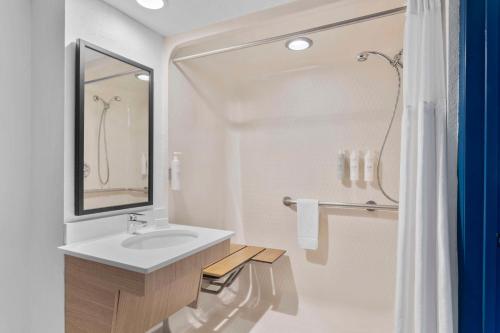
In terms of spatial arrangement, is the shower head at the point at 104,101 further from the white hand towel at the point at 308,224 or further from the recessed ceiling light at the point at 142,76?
the white hand towel at the point at 308,224

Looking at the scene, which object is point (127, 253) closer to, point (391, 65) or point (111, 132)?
point (111, 132)

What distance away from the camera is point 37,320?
59.2 inches

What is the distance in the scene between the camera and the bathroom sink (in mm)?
1620

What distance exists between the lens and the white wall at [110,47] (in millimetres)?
1396

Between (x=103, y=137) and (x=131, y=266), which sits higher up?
(x=103, y=137)

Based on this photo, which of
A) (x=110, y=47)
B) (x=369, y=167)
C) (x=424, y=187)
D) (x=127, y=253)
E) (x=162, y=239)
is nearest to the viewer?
(x=424, y=187)

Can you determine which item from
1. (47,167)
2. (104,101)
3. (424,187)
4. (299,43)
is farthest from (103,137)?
(424,187)

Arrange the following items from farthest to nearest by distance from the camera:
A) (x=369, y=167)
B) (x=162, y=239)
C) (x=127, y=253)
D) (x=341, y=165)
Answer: (x=341, y=165) → (x=369, y=167) → (x=162, y=239) → (x=127, y=253)

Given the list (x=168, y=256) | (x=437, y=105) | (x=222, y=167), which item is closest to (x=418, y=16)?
(x=437, y=105)

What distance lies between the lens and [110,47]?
5.23 ft

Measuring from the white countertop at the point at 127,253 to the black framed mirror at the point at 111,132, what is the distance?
19cm

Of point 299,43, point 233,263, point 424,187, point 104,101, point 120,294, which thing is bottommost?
point 233,263

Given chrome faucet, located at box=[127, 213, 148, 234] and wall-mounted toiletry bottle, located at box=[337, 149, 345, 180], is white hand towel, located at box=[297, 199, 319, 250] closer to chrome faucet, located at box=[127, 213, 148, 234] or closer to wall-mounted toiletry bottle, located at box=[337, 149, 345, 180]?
wall-mounted toiletry bottle, located at box=[337, 149, 345, 180]

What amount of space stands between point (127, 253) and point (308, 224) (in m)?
1.47
